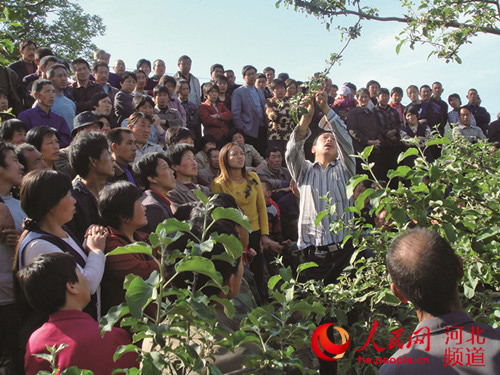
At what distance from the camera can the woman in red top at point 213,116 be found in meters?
8.53

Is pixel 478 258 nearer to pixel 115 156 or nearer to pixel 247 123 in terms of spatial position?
pixel 115 156

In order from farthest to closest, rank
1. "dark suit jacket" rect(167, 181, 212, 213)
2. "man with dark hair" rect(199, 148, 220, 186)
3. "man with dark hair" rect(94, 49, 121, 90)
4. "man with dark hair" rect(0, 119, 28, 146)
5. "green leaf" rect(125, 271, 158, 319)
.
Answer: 1. "man with dark hair" rect(94, 49, 121, 90)
2. "man with dark hair" rect(199, 148, 220, 186)
3. "man with dark hair" rect(0, 119, 28, 146)
4. "dark suit jacket" rect(167, 181, 212, 213)
5. "green leaf" rect(125, 271, 158, 319)

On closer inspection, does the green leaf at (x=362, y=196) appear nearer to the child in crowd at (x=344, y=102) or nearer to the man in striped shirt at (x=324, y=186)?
the man in striped shirt at (x=324, y=186)

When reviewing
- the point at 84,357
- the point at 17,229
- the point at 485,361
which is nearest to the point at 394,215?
the point at 485,361

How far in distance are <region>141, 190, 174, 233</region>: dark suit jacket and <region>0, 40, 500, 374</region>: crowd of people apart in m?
0.01

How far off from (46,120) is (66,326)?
4.37 m

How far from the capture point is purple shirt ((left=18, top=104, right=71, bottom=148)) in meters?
5.92

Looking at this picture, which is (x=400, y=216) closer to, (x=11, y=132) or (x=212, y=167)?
(x=11, y=132)

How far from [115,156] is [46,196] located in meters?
1.89

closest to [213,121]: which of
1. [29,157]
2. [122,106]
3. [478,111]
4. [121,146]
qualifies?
[122,106]

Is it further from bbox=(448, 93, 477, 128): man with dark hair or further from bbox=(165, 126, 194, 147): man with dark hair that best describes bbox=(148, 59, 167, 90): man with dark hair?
bbox=(448, 93, 477, 128): man with dark hair

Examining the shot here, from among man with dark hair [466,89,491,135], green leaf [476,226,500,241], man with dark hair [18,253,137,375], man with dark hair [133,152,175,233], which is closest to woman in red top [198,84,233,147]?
man with dark hair [133,152,175,233]

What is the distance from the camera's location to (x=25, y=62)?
8.10 metres

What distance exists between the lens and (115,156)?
188 inches
